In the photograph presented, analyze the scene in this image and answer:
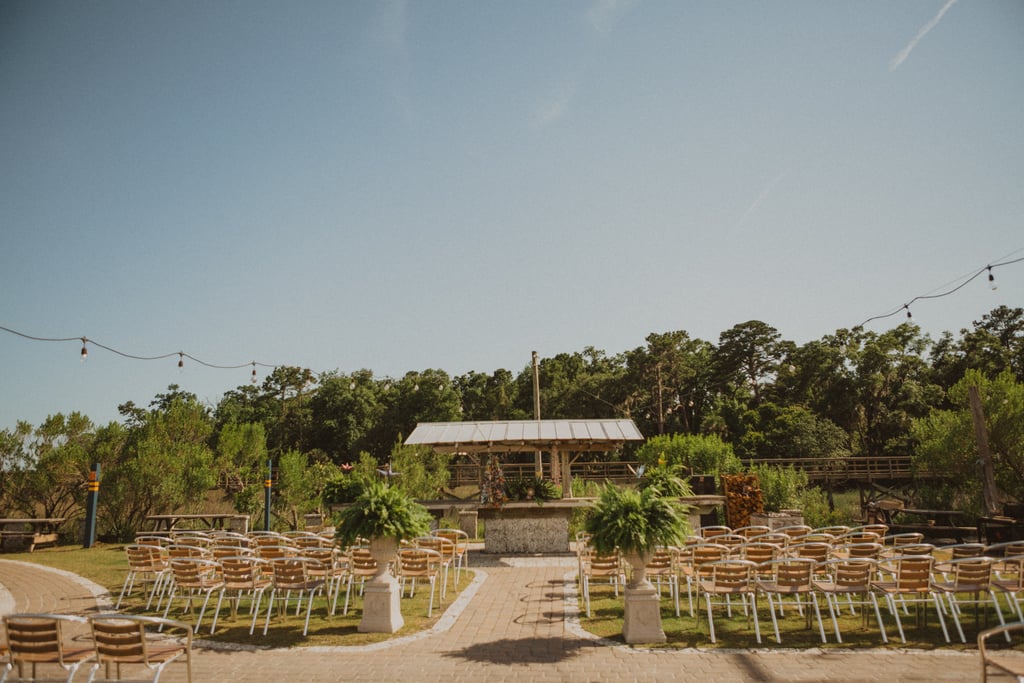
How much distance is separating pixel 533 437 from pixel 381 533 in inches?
345

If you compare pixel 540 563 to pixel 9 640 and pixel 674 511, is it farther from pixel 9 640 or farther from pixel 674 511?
pixel 9 640

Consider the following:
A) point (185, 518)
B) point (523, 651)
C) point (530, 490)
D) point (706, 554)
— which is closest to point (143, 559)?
point (523, 651)

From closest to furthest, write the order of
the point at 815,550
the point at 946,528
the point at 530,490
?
the point at 815,550 < the point at 946,528 < the point at 530,490

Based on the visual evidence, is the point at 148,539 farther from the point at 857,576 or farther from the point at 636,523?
the point at 857,576

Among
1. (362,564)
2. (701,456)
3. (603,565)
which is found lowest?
(603,565)

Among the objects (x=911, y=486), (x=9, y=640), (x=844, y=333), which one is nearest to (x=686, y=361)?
(x=844, y=333)

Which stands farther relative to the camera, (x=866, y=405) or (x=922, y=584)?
(x=866, y=405)

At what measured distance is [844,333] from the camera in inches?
1801

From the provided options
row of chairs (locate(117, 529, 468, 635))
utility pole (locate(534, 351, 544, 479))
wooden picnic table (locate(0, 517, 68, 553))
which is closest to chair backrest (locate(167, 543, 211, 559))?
row of chairs (locate(117, 529, 468, 635))

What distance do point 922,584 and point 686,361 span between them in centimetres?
4438

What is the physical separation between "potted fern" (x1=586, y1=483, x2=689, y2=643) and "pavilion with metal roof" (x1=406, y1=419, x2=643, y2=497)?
8.77 m

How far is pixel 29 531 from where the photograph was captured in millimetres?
15750

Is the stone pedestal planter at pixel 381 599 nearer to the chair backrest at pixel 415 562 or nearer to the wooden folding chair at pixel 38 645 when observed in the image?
the chair backrest at pixel 415 562

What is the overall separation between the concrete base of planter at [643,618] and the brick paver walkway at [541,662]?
29 cm
